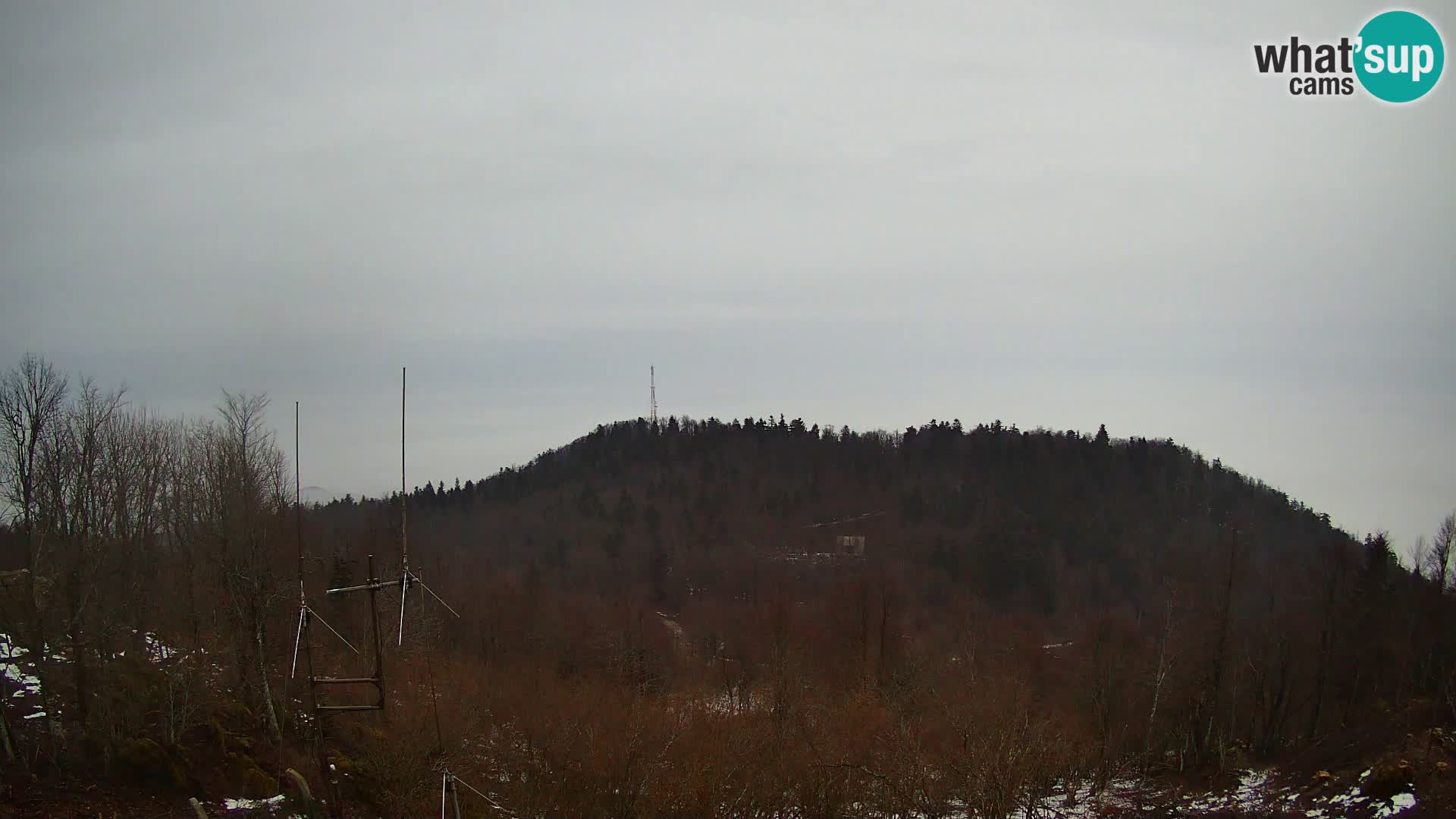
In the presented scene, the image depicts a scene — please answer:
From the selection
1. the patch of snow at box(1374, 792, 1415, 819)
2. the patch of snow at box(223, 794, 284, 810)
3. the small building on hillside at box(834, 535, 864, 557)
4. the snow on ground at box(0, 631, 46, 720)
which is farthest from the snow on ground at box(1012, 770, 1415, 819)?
the small building on hillside at box(834, 535, 864, 557)

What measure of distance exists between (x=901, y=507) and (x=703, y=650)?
64.4m

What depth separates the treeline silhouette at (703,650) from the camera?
107ft

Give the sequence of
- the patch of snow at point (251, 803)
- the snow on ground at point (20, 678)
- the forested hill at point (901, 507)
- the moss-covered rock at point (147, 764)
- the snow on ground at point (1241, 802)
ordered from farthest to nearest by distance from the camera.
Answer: the forested hill at point (901, 507) < the snow on ground at point (1241, 802) < the moss-covered rock at point (147, 764) < the snow on ground at point (20, 678) < the patch of snow at point (251, 803)

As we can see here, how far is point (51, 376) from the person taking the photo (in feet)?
110

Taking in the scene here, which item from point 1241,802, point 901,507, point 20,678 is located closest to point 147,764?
point 20,678

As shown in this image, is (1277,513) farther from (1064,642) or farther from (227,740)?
(227,740)

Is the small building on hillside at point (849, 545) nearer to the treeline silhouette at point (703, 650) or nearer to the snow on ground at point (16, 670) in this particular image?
the treeline silhouette at point (703, 650)

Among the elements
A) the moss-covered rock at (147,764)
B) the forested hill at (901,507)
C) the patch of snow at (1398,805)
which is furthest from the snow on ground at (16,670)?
the forested hill at (901,507)

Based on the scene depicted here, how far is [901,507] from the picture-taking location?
14025 cm

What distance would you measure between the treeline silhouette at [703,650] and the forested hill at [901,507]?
1044 millimetres

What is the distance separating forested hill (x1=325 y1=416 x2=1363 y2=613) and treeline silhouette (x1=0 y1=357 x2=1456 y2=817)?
3.43ft

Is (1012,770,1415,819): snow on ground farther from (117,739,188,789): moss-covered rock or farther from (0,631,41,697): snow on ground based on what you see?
(0,631,41,697): snow on ground

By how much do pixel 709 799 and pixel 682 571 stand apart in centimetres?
9104

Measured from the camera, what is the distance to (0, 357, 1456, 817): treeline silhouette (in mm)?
32688
